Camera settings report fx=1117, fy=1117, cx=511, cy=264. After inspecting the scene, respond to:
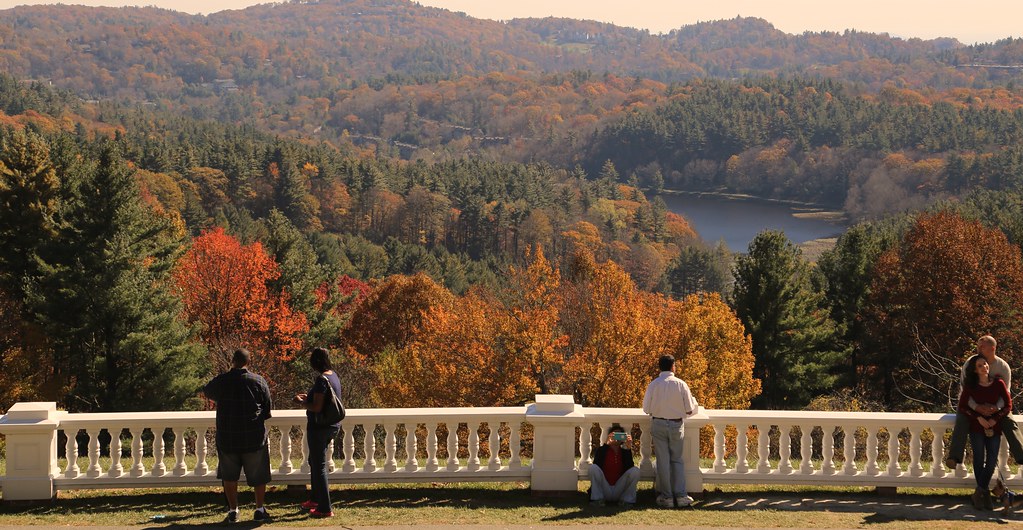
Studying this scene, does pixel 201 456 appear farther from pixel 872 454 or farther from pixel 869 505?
pixel 872 454

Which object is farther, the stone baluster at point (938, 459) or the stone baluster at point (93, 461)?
the stone baluster at point (938, 459)

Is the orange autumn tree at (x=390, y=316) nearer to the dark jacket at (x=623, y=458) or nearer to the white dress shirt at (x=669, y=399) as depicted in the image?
the dark jacket at (x=623, y=458)

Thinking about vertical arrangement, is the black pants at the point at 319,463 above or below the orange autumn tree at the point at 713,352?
above

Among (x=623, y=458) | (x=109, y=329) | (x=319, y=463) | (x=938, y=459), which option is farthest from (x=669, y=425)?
(x=109, y=329)

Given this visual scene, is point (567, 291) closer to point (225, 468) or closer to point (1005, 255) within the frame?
point (1005, 255)

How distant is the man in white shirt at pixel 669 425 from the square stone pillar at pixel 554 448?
0.91m

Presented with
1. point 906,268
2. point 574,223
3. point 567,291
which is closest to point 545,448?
point 567,291

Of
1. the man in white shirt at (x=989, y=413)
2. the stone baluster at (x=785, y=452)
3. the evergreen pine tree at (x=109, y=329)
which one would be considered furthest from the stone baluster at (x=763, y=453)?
the evergreen pine tree at (x=109, y=329)

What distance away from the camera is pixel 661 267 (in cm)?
15488

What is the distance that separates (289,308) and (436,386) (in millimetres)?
22029

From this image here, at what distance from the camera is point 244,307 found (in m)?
61.4

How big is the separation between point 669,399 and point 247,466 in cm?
468

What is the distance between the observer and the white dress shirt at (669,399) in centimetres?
1247

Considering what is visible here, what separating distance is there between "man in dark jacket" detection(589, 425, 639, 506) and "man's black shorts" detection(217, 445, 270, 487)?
3.62 metres
